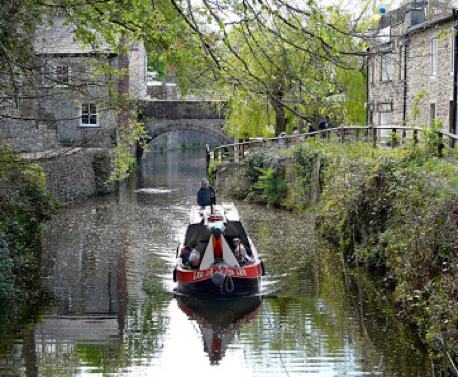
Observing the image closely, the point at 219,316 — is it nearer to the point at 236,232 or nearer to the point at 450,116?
the point at 236,232

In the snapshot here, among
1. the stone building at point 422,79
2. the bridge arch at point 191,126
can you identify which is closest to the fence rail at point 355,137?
the stone building at point 422,79

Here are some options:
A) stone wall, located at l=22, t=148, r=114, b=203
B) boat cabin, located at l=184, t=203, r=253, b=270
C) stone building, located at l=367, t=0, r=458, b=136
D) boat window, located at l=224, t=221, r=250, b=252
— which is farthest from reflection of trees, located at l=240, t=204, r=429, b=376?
stone wall, located at l=22, t=148, r=114, b=203

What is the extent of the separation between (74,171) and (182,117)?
47.4 ft

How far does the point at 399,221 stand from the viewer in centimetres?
1523

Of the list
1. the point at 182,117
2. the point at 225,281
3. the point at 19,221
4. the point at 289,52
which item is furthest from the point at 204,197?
the point at 182,117

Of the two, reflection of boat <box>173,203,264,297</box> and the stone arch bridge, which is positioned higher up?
the stone arch bridge

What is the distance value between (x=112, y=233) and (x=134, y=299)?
360 inches

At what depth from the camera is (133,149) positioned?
164ft

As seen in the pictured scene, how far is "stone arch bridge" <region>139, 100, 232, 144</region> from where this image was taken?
47.3 m

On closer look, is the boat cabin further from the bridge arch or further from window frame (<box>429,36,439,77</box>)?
the bridge arch

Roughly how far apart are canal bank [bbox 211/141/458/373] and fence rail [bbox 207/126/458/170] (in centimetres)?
56

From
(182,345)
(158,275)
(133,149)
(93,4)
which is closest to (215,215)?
(158,275)

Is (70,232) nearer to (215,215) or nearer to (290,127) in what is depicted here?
(215,215)

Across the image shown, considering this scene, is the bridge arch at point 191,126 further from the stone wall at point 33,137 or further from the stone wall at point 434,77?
the stone wall at point 434,77
